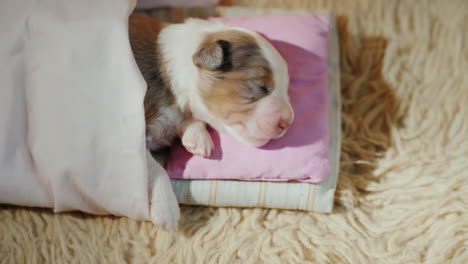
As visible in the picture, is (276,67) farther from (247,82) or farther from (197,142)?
(197,142)

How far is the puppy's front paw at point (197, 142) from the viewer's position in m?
1.88

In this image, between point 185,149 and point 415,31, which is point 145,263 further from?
point 415,31

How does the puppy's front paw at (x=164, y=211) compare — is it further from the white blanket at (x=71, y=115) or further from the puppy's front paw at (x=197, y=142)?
the puppy's front paw at (x=197, y=142)

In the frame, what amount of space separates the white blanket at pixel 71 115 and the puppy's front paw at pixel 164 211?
0.12 feet

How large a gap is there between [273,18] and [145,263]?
1.13 metres

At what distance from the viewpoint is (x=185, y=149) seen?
1976 mm

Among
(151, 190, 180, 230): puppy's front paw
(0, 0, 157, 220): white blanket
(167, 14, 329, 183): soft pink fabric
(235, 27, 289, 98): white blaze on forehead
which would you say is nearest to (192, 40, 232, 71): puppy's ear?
(235, 27, 289, 98): white blaze on forehead

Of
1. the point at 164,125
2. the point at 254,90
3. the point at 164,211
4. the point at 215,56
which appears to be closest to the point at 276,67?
the point at 254,90

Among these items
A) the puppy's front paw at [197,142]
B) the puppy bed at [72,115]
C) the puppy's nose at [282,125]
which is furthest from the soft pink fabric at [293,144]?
the puppy bed at [72,115]

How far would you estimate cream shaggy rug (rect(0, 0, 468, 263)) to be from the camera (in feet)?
5.92

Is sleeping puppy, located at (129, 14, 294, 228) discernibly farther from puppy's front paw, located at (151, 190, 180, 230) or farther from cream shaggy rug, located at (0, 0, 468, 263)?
cream shaggy rug, located at (0, 0, 468, 263)

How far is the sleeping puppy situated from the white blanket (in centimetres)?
13

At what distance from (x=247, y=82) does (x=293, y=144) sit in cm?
32

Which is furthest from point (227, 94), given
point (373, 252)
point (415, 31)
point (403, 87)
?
point (415, 31)
